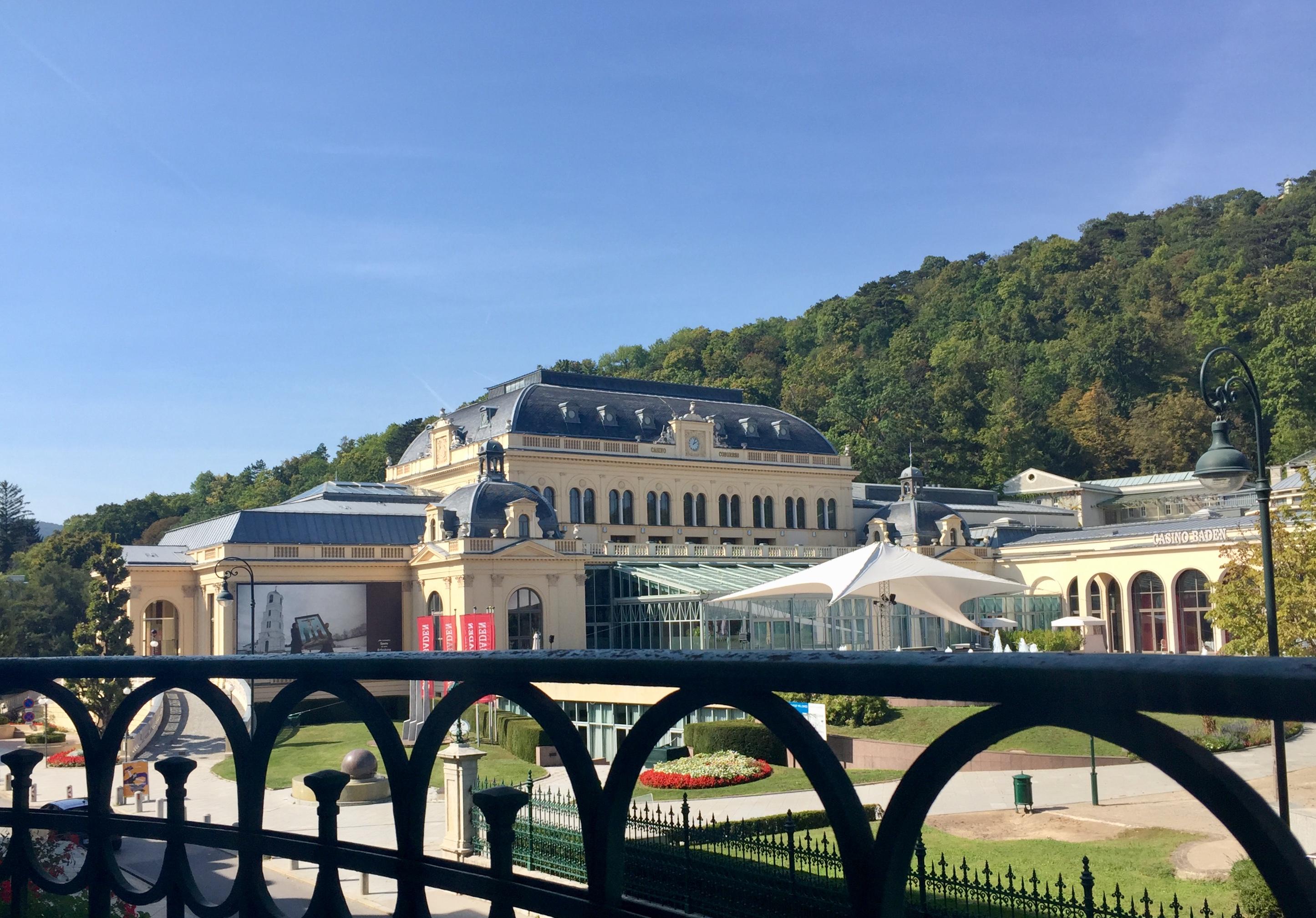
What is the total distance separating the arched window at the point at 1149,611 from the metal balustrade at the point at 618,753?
60346mm

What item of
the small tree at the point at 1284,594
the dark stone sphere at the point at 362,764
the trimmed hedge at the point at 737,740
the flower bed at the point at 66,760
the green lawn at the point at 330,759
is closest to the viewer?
the green lawn at the point at 330,759

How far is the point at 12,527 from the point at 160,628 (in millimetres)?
58053

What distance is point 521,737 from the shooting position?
30.8 m

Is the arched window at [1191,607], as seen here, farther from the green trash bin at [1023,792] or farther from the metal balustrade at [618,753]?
the metal balustrade at [618,753]

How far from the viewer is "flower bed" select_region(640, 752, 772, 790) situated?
2680cm

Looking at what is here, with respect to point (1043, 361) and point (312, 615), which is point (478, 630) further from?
point (1043, 361)

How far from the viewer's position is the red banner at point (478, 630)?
39.8 m

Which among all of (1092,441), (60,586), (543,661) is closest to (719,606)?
(60,586)

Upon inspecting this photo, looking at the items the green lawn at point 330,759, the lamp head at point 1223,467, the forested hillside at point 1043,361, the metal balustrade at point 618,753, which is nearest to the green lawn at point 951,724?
the green lawn at point 330,759

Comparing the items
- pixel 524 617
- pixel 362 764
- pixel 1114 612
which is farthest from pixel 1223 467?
pixel 1114 612

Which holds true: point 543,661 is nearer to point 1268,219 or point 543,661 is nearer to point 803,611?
point 803,611

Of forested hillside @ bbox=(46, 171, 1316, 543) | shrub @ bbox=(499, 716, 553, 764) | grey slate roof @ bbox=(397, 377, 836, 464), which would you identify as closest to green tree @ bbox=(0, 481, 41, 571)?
forested hillside @ bbox=(46, 171, 1316, 543)

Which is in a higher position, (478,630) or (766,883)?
(478,630)

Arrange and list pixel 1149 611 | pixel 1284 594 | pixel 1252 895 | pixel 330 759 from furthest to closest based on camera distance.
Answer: pixel 1149 611 < pixel 1284 594 < pixel 330 759 < pixel 1252 895
